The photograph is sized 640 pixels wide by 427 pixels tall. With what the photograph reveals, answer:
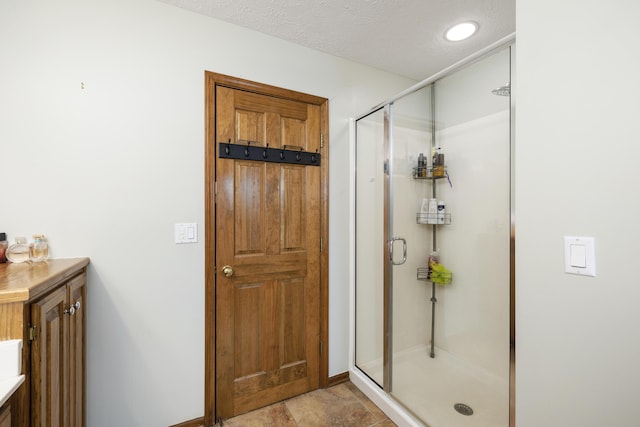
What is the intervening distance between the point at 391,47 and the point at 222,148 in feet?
4.75

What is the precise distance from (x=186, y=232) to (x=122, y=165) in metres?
0.50

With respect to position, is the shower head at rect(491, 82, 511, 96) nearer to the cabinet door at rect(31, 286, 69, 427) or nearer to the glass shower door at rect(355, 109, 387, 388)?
the glass shower door at rect(355, 109, 387, 388)

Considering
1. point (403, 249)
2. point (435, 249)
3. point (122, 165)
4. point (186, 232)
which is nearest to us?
point (122, 165)

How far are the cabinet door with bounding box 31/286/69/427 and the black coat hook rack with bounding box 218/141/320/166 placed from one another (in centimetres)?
106

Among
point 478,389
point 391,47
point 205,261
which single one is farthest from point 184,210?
point 478,389

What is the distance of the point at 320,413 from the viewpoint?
5.93ft

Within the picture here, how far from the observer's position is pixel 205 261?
170cm

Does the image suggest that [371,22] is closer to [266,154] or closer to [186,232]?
[266,154]

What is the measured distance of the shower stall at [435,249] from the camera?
1908mm

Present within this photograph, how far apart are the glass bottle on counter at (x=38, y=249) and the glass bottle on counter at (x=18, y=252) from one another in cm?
2

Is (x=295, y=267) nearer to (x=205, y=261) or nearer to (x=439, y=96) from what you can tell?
(x=205, y=261)

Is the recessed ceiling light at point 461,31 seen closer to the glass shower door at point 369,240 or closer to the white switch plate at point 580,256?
the glass shower door at point 369,240

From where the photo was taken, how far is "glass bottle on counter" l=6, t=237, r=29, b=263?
1.24 m

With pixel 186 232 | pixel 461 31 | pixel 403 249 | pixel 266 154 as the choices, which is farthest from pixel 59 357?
pixel 461 31
